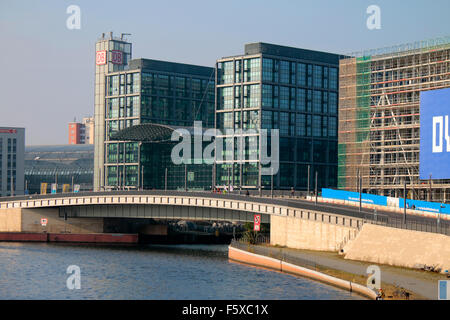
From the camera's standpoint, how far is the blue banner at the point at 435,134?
127 metres

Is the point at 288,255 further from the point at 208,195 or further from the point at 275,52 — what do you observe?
the point at 275,52

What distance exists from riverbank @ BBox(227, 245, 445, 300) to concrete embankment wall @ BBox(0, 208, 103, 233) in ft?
166

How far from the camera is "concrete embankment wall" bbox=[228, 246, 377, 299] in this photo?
68.7 m

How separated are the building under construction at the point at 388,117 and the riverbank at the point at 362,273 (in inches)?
1735

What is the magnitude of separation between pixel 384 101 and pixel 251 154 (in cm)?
5640

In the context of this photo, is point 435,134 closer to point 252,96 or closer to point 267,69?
point 267,69

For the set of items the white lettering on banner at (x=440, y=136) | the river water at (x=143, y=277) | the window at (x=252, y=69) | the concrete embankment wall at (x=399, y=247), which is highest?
the window at (x=252, y=69)

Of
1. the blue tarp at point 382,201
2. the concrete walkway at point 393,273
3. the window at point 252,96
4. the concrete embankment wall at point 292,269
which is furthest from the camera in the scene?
the window at point 252,96

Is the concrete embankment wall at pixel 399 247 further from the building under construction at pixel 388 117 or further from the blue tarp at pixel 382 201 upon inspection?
the building under construction at pixel 388 117

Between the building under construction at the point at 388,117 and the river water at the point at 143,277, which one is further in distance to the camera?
the building under construction at the point at 388,117

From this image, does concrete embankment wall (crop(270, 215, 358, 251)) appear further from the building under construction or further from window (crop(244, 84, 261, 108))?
window (crop(244, 84, 261, 108))

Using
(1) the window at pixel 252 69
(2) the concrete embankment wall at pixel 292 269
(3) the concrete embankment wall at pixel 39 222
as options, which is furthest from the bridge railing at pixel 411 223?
(1) the window at pixel 252 69

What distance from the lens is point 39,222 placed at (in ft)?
472

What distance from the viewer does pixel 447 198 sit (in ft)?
438
